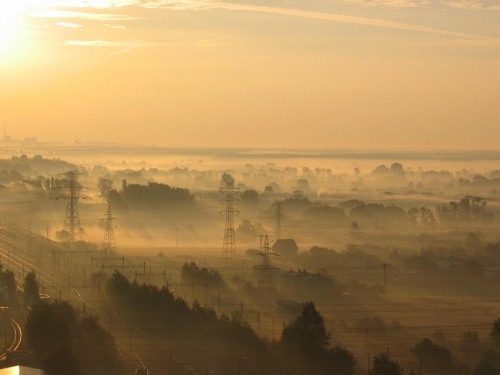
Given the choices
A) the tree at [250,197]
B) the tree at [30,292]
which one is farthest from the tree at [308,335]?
the tree at [250,197]

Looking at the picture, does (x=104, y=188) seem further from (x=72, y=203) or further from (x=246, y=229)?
(x=72, y=203)

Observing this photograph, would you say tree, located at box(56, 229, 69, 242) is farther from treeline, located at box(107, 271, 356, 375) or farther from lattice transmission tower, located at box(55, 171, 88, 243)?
treeline, located at box(107, 271, 356, 375)

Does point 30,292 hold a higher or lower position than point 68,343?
higher

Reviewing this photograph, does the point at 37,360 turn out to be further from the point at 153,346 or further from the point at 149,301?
the point at 149,301

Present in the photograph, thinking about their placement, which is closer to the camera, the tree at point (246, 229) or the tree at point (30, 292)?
the tree at point (30, 292)


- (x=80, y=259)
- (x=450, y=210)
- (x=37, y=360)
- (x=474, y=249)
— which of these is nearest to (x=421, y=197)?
(x=450, y=210)

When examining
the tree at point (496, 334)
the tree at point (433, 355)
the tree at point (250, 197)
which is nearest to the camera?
the tree at point (433, 355)

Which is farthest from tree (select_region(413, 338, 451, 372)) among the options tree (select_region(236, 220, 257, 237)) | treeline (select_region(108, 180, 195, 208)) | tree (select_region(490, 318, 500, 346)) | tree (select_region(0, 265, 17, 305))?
treeline (select_region(108, 180, 195, 208))

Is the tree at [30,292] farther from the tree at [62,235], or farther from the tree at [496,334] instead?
the tree at [62,235]

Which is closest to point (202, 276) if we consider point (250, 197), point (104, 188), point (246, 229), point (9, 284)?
point (9, 284)
